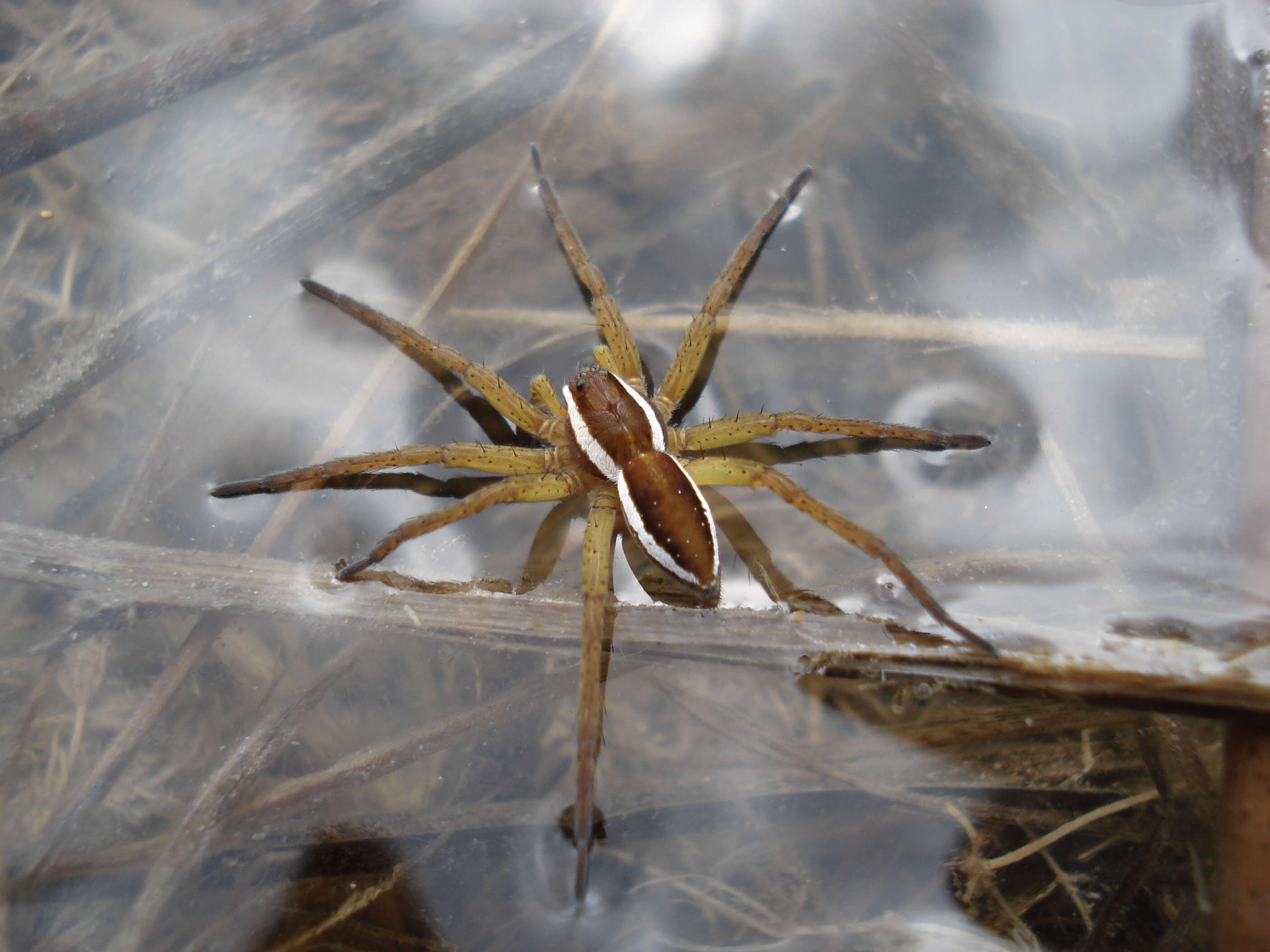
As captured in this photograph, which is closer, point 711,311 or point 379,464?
point 379,464

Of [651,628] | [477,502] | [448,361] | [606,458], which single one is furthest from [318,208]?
[651,628]

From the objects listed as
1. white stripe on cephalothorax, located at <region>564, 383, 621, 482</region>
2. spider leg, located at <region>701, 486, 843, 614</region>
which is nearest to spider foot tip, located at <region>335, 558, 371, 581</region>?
white stripe on cephalothorax, located at <region>564, 383, 621, 482</region>

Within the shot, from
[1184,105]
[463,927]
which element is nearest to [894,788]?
[463,927]

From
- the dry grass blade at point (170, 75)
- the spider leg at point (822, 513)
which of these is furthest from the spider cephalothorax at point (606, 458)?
the dry grass blade at point (170, 75)

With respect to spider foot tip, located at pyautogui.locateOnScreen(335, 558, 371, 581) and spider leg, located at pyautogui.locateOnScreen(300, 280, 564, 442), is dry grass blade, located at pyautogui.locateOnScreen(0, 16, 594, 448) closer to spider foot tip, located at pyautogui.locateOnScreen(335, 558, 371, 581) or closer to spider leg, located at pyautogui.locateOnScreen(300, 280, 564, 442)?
spider leg, located at pyautogui.locateOnScreen(300, 280, 564, 442)

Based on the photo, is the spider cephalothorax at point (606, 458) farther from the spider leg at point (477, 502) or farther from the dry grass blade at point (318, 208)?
the dry grass blade at point (318, 208)

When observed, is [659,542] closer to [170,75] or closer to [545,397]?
[545,397]
